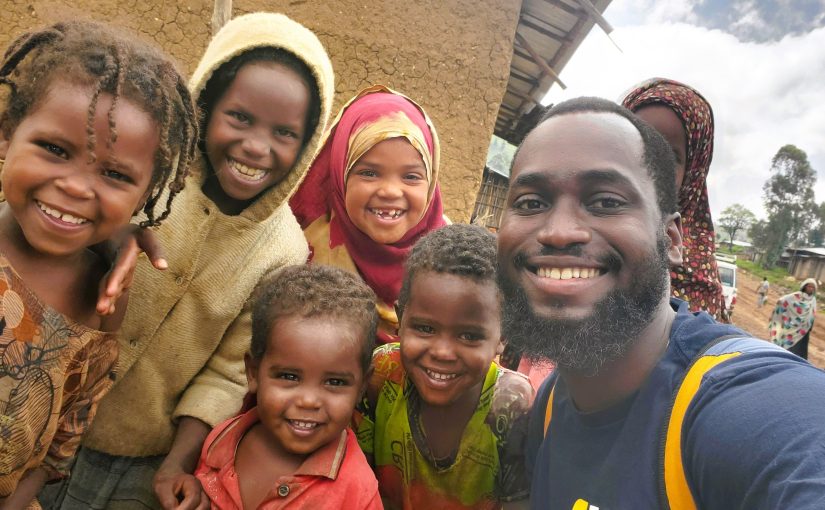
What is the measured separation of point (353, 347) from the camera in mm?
1774

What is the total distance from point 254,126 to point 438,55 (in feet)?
10.7

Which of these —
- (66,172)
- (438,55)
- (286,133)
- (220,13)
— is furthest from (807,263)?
(66,172)

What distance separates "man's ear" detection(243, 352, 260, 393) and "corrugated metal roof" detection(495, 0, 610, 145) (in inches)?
176

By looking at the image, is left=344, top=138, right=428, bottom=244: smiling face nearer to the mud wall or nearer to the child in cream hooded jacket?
the child in cream hooded jacket

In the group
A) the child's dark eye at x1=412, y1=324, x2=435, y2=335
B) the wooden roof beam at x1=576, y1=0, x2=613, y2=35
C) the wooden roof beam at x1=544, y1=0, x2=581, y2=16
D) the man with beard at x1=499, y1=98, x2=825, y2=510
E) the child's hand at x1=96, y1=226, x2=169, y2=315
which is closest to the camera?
the man with beard at x1=499, y1=98, x2=825, y2=510

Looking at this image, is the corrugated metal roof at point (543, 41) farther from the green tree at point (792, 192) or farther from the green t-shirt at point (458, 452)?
the green tree at point (792, 192)

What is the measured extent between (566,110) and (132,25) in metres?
4.01

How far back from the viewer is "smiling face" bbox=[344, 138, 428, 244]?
2330 mm

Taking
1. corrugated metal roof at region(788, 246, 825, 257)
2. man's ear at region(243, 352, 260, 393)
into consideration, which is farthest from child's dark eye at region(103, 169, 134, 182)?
corrugated metal roof at region(788, 246, 825, 257)

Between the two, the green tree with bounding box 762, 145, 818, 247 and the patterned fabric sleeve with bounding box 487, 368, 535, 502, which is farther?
the green tree with bounding box 762, 145, 818, 247

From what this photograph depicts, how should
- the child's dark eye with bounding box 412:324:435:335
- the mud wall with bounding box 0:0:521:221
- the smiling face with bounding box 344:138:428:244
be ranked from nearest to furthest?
1. the child's dark eye with bounding box 412:324:435:335
2. the smiling face with bounding box 344:138:428:244
3. the mud wall with bounding box 0:0:521:221

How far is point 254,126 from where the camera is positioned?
1.88 metres

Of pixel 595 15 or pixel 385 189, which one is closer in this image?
pixel 385 189

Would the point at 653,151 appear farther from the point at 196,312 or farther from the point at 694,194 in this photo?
the point at 196,312
